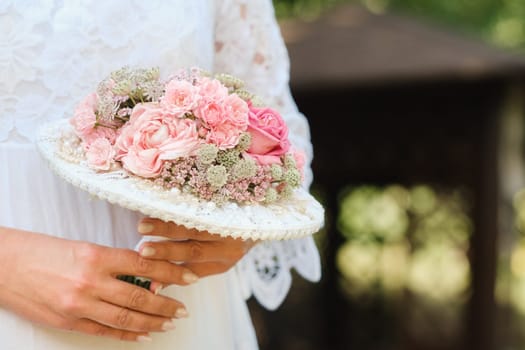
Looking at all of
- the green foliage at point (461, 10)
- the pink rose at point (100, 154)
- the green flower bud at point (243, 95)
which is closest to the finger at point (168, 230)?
the pink rose at point (100, 154)

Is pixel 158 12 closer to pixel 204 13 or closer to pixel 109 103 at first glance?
pixel 204 13

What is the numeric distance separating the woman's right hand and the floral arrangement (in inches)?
6.1

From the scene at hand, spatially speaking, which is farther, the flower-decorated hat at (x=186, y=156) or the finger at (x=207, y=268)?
the finger at (x=207, y=268)

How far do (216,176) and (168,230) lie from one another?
14 cm

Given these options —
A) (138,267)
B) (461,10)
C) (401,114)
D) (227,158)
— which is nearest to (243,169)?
(227,158)

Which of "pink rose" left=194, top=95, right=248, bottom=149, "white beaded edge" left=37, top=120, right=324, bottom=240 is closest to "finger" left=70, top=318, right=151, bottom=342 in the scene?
"white beaded edge" left=37, top=120, right=324, bottom=240

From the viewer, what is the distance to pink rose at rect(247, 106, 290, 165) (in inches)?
41.9

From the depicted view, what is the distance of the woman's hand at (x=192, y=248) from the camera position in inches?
42.3

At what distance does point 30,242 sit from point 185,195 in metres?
0.28

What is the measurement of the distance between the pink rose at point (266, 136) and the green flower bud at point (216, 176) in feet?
0.23

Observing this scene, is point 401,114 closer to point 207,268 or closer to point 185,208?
point 207,268

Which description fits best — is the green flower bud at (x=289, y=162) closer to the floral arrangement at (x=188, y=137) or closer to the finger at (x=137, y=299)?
the floral arrangement at (x=188, y=137)

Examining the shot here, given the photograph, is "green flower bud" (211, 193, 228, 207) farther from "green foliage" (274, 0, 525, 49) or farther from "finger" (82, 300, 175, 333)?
"green foliage" (274, 0, 525, 49)

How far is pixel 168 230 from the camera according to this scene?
108 cm
